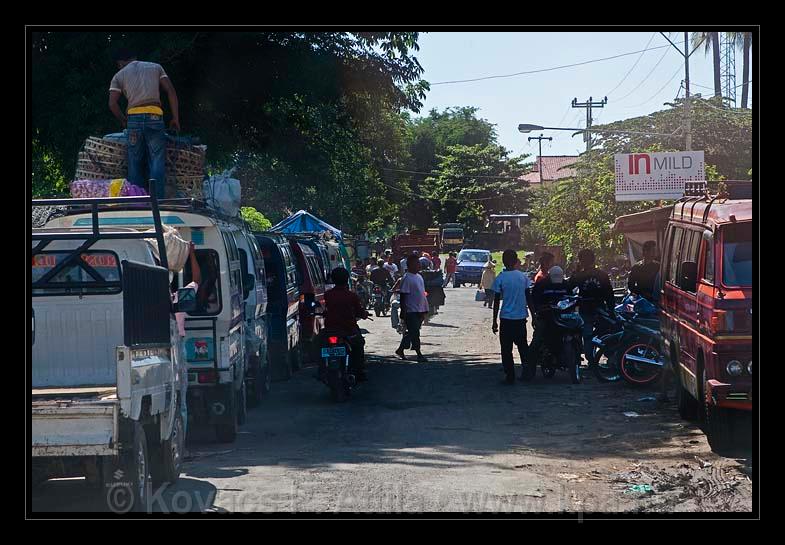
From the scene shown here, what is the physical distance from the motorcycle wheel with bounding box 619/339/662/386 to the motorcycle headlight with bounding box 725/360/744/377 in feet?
17.9

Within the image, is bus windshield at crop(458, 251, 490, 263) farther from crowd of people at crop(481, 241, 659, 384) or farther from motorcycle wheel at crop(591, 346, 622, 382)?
motorcycle wheel at crop(591, 346, 622, 382)

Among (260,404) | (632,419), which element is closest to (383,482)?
(632,419)

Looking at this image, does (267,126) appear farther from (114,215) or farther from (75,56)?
(114,215)

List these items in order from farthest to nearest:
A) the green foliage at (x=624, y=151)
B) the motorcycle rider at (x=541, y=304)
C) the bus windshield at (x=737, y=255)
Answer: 1. the green foliage at (x=624, y=151)
2. the motorcycle rider at (x=541, y=304)
3. the bus windshield at (x=737, y=255)

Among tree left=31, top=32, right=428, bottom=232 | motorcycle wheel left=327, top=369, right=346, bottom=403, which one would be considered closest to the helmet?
tree left=31, top=32, right=428, bottom=232

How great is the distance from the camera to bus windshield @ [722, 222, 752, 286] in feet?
32.8

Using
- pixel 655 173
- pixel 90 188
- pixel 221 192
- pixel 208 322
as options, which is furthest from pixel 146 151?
pixel 655 173

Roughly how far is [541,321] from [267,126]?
6380 mm

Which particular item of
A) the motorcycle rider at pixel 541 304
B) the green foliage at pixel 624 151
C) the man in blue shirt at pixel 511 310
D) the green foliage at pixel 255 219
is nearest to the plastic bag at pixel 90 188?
the man in blue shirt at pixel 511 310

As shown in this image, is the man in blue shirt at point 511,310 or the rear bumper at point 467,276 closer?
the man in blue shirt at point 511,310

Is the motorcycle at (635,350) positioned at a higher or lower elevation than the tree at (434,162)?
lower

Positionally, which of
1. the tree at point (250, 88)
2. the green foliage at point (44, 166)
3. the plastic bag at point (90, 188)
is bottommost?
the plastic bag at point (90, 188)

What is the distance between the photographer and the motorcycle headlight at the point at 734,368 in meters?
9.59

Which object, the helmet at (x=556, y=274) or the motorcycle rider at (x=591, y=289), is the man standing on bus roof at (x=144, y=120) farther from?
the helmet at (x=556, y=274)
